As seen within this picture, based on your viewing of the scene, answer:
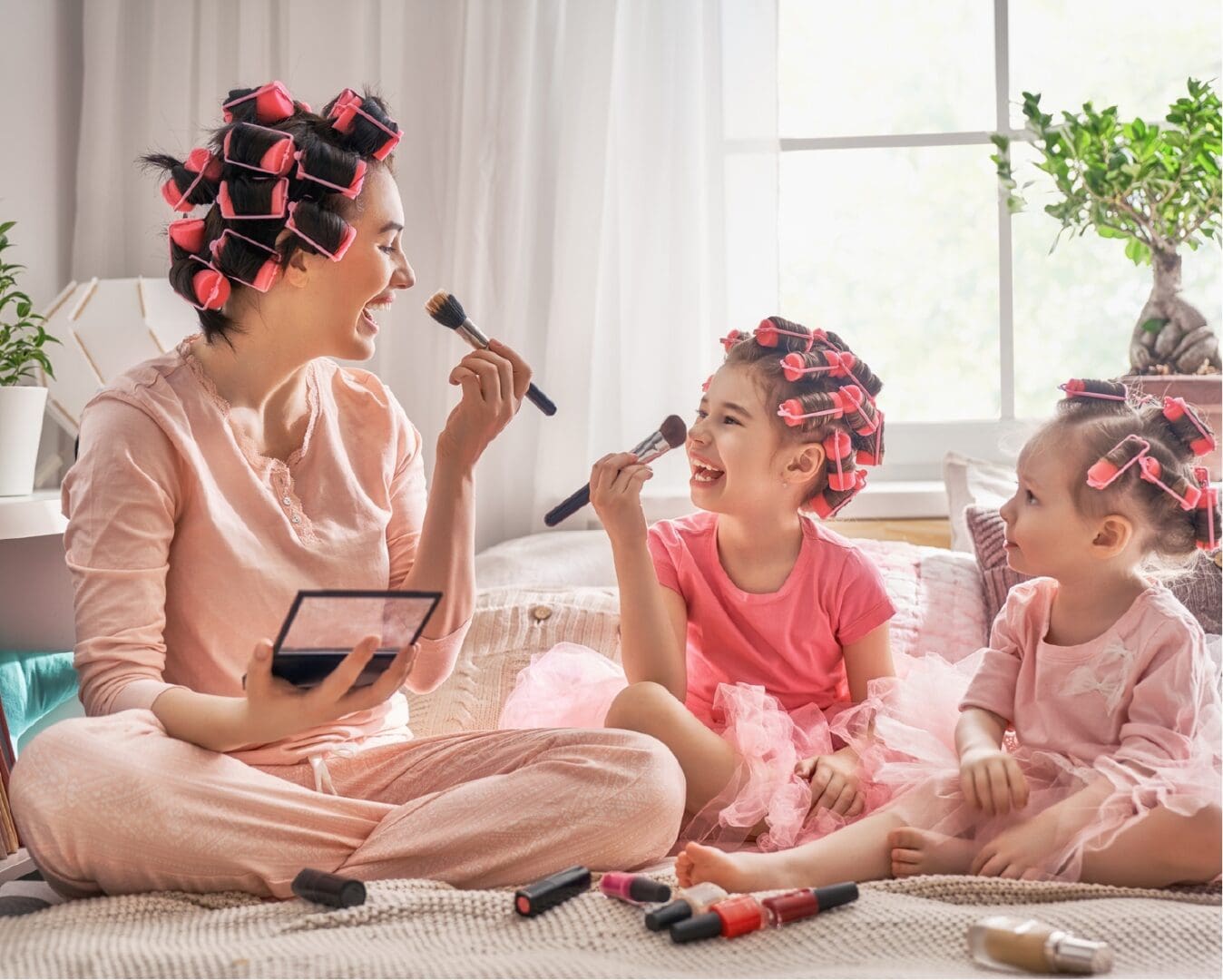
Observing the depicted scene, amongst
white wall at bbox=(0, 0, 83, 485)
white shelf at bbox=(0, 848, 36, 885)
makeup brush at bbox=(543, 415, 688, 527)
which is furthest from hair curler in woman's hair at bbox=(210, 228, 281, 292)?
white wall at bbox=(0, 0, 83, 485)

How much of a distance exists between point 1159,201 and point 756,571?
34.5 inches

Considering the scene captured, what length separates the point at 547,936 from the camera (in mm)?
892

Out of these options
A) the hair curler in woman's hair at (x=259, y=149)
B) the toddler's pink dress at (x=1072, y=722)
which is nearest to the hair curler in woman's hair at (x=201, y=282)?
the hair curler in woman's hair at (x=259, y=149)

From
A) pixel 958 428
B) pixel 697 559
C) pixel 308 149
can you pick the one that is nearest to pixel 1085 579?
pixel 697 559

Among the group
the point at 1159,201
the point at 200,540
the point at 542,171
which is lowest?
the point at 200,540

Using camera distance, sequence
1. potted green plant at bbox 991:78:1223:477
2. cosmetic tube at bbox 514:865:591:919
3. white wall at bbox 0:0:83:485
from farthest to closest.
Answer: white wall at bbox 0:0:83:485
potted green plant at bbox 991:78:1223:477
cosmetic tube at bbox 514:865:591:919

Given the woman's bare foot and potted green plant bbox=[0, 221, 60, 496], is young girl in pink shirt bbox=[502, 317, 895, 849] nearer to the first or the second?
the woman's bare foot

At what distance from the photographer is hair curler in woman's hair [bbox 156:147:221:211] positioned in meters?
1.19

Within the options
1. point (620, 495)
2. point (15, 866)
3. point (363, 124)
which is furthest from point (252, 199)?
point (15, 866)

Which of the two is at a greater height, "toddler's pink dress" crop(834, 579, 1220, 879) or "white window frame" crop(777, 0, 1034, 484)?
"white window frame" crop(777, 0, 1034, 484)

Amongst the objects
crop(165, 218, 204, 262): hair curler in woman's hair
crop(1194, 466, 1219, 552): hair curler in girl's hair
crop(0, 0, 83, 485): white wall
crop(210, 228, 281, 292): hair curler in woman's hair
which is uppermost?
crop(0, 0, 83, 485): white wall

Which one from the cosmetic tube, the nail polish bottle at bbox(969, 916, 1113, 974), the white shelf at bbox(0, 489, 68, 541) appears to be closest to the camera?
the nail polish bottle at bbox(969, 916, 1113, 974)

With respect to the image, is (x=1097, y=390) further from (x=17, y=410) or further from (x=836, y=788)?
(x=17, y=410)

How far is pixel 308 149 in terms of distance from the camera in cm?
117
